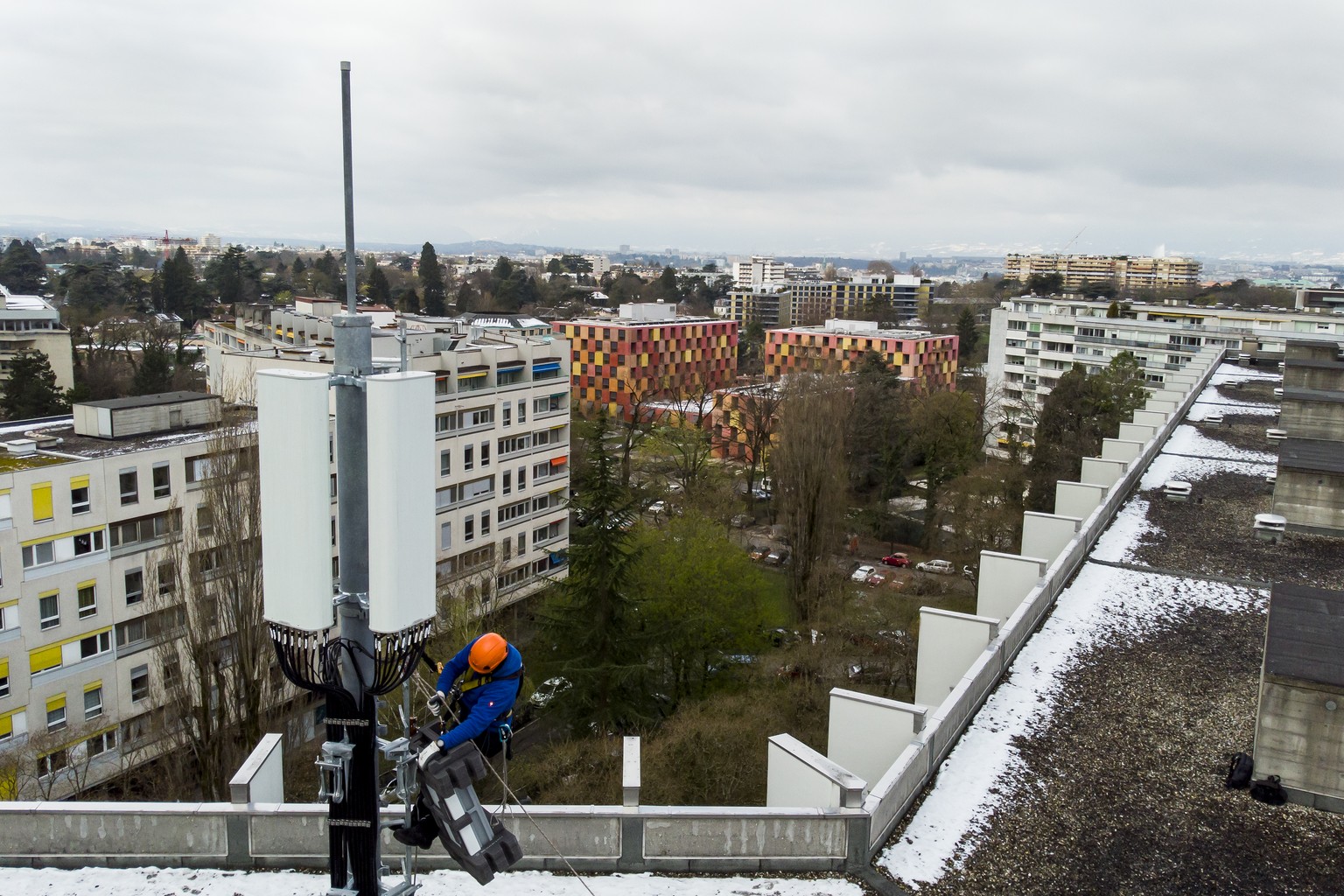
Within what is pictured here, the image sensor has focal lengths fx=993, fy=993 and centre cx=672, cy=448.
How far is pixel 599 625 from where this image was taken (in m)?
24.1

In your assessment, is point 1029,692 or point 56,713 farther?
point 56,713

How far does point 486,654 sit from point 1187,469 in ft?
71.4

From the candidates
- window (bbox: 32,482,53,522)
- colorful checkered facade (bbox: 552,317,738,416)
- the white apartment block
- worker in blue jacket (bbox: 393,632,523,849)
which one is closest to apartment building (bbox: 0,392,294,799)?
window (bbox: 32,482,53,522)

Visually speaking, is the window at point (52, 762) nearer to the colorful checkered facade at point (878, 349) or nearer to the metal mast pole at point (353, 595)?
the metal mast pole at point (353, 595)

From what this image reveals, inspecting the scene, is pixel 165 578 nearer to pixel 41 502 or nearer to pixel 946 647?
pixel 41 502

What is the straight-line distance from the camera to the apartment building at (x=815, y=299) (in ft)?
438

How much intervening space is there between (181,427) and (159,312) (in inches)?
2565

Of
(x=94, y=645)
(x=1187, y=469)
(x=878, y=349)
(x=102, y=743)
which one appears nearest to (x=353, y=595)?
(x=1187, y=469)

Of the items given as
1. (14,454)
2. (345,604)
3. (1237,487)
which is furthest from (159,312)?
(345,604)

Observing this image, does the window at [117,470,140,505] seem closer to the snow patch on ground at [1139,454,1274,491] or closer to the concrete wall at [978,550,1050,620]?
the concrete wall at [978,550,1050,620]

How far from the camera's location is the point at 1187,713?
427 inches

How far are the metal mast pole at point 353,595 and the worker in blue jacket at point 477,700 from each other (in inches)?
10.3

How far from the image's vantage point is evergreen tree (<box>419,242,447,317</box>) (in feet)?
338

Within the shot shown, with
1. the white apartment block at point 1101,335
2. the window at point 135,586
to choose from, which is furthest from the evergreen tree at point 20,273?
the white apartment block at point 1101,335
